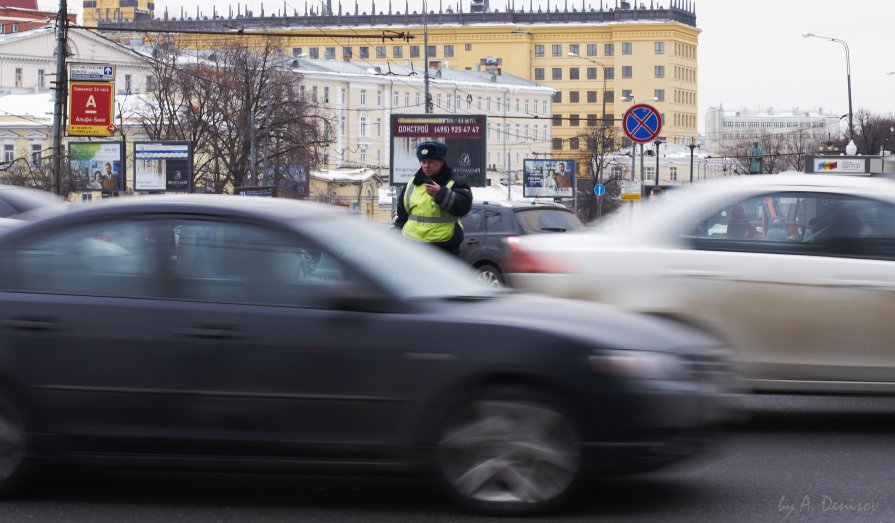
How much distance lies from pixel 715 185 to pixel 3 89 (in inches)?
4046

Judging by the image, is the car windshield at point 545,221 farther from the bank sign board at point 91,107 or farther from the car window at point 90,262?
the bank sign board at point 91,107

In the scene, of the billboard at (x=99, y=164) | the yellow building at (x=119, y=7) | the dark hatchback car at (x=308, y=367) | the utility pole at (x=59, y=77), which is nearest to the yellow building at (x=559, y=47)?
the yellow building at (x=119, y=7)

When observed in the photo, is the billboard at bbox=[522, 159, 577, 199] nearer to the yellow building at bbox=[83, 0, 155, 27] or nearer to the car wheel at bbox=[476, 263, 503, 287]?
the car wheel at bbox=[476, 263, 503, 287]

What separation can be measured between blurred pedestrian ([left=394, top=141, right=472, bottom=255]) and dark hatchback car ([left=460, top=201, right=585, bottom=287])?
938 centimetres

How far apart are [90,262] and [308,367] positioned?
1229 mm

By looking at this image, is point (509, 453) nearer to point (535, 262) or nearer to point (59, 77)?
point (535, 262)

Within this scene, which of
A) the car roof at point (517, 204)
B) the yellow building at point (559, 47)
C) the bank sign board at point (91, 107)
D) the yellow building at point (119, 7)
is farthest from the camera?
the yellow building at point (119, 7)

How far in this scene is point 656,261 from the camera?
861cm

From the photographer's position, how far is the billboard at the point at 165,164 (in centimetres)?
4812

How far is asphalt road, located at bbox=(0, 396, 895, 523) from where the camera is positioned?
645 cm

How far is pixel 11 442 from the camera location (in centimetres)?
659

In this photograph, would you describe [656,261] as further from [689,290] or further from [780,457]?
[780,457]

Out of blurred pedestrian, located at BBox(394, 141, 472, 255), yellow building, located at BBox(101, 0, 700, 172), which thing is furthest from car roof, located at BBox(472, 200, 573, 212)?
yellow building, located at BBox(101, 0, 700, 172)

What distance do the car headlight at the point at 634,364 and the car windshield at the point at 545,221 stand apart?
14.5 metres
